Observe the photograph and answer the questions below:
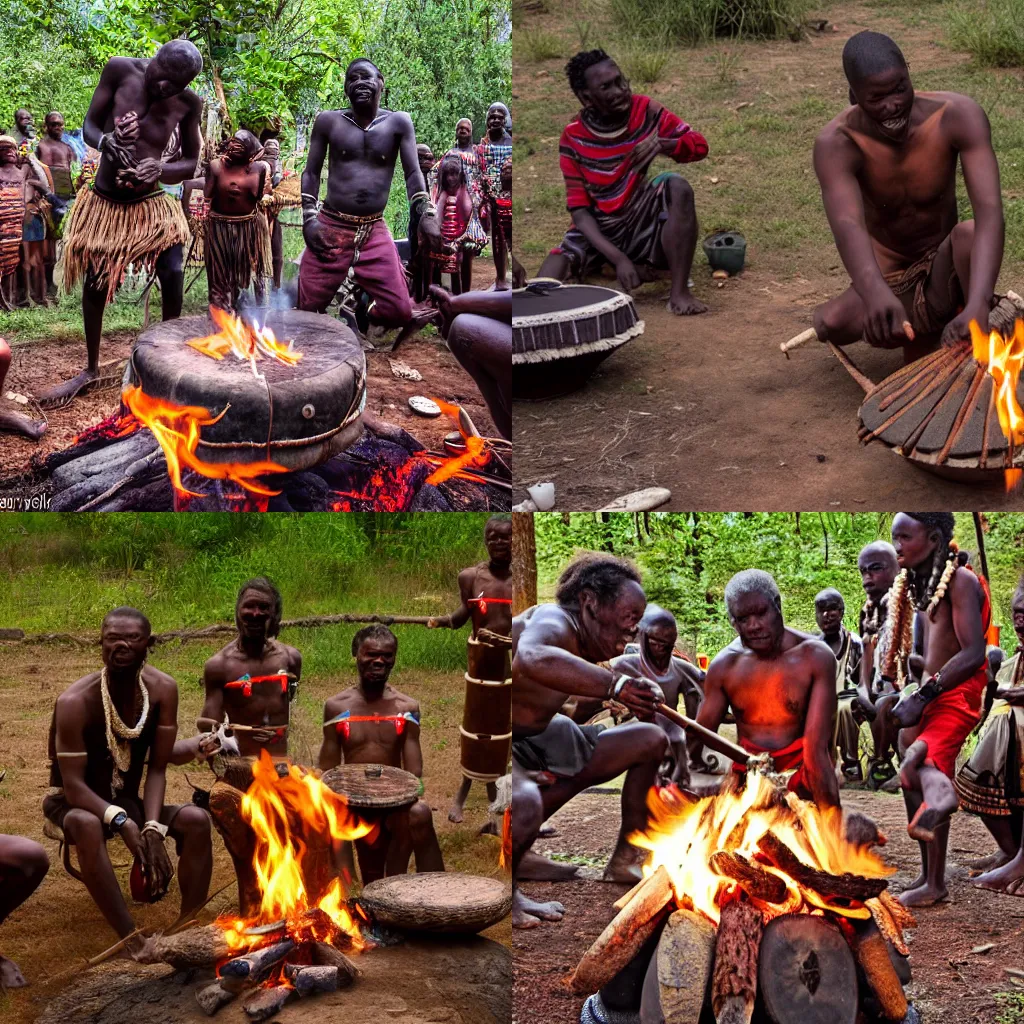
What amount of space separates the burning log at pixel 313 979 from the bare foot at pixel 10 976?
1.26 m

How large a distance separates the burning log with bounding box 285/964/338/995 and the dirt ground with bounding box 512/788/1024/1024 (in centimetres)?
68

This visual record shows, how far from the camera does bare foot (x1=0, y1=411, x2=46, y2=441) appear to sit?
7.63 metres

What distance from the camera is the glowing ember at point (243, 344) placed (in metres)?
7.27

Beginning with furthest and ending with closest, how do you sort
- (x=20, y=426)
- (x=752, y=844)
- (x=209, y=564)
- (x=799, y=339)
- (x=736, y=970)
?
(x=209, y=564)
(x=20, y=426)
(x=799, y=339)
(x=752, y=844)
(x=736, y=970)

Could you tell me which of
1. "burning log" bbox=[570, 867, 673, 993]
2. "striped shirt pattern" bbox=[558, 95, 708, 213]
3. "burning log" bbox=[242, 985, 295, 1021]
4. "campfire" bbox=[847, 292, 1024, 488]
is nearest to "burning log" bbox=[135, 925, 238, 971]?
"burning log" bbox=[242, 985, 295, 1021]

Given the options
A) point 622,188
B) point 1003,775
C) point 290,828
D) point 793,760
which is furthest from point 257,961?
point 622,188

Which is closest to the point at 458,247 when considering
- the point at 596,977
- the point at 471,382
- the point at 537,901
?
the point at 471,382

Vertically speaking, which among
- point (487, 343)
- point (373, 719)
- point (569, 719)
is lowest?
point (373, 719)

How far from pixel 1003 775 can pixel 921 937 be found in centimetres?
75

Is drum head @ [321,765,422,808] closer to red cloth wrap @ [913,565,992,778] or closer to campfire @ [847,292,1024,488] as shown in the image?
red cloth wrap @ [913,565,992,778]

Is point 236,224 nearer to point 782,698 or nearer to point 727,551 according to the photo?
point 727,551

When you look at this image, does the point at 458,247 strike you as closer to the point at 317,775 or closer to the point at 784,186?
the point at 784,186

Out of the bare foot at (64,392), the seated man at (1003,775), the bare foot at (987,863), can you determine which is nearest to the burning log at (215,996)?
the seated man at (1003,775)

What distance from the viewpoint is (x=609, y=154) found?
8453 millimetres
